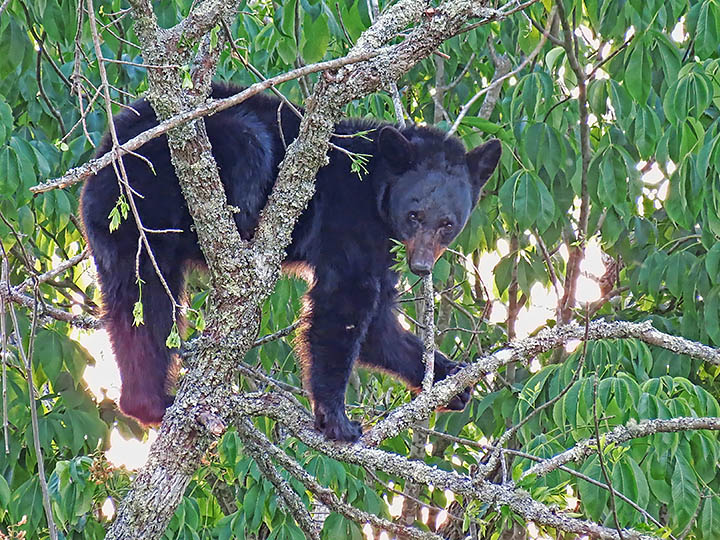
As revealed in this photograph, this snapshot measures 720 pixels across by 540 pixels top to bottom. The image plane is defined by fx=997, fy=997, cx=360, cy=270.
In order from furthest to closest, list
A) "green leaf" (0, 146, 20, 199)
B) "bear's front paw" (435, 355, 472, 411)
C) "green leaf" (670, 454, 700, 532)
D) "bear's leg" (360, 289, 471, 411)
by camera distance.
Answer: "bear's leg" (360, 289, 471, 411)
"bear's front paw" (435, 355, 472, 411)
"green leaf" (0, 146, 20, 199)
"green leaf" (670, 454, 700, 532)

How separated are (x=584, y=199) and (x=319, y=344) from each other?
175 centimetres

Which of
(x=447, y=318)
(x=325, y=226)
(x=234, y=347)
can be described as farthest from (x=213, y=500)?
(x=234, y=347)

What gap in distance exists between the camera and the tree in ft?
9.36

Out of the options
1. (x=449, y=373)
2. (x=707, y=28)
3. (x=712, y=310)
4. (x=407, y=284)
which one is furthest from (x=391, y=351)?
(x=707, y=28)

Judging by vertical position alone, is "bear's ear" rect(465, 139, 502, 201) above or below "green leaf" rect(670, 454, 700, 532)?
above

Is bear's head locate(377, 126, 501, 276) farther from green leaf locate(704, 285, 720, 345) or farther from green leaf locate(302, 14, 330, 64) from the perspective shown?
green leaf locate(704, 285, 720, 345)

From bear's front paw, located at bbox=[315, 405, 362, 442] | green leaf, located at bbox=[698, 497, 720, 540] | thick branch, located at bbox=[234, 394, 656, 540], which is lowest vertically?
thick branch, located at bbox=[234, 394, 656, 540]

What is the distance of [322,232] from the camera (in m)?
4.35

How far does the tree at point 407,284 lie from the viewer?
2854mm

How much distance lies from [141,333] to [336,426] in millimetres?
858

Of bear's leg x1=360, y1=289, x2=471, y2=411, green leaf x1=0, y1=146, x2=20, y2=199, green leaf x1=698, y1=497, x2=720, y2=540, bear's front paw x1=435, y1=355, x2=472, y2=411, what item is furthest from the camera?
bear's leg x1=360, y1=289, x2=471, y2=411

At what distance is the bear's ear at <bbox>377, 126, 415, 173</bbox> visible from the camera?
441cm

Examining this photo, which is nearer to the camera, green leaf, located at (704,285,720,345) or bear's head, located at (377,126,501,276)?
bear's head, located at (377,126,501,276)

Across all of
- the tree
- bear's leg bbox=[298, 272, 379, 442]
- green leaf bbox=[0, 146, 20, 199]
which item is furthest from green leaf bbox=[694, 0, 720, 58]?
green leaf bbox=[0, 146, 20, 199]
